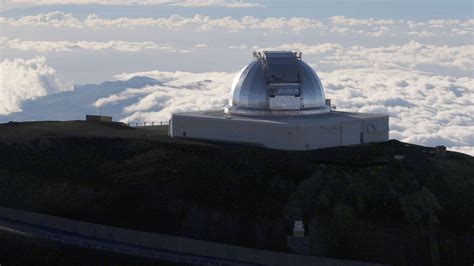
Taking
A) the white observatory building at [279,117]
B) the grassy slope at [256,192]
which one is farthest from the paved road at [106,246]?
the white observatory building at [279,117]

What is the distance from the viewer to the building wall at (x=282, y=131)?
69062mm

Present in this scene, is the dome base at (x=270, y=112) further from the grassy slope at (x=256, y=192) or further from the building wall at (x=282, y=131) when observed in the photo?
the grassy slope at (x=256, y=192)

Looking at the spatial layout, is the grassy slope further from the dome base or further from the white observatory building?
the dome base

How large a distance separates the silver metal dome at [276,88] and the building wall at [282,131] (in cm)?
251

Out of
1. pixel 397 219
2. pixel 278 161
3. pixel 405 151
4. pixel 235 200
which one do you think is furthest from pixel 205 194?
pixel 405 151

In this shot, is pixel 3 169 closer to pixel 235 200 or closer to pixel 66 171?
pixel 66 171

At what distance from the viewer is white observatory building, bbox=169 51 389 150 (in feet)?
228

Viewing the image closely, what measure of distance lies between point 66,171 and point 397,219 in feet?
71.5

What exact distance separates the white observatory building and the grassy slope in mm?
1868

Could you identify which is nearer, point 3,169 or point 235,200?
point 235,200

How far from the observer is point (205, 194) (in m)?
61.3

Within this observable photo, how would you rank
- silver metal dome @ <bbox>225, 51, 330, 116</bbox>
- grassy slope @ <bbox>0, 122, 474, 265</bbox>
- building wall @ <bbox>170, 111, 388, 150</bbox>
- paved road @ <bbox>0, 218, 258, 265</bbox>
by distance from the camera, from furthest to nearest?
silver metal dome @ <bbox>225, 51, 330, 116</bbox>, building wall @ <bbox>170, 111, 388, 150</bbox>, grassy slope @ <bbox>0, 122, 474, 265</bbox>, paved road @ <bbox>0, 218, 258, 265</bbox>

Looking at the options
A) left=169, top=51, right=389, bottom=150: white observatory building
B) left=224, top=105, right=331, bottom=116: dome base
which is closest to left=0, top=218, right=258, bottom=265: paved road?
left=169, top=51, right=389, bottom=150: white observatory building

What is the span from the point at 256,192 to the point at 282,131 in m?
8.40
